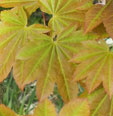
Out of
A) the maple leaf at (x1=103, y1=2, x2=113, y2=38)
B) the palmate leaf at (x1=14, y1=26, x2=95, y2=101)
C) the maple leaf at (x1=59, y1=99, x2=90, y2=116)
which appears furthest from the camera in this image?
the palmate leaf at (x1=14, y1=26, x2=95, y2=101)

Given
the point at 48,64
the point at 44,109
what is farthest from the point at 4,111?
the point at 48,64

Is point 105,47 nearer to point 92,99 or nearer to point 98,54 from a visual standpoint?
point 98,54

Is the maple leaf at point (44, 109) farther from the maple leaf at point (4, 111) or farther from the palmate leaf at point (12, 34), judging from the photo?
the palmate leaf at point (12, 34)

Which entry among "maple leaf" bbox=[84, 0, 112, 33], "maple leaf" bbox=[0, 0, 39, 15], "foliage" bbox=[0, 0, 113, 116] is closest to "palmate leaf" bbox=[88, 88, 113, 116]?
"foliage" bbox=[0, 0, 113, 116]

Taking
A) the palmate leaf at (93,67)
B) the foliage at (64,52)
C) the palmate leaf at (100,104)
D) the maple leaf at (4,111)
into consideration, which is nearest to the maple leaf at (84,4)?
the foliage at (64,52)

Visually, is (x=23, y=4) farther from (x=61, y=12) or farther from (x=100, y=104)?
(x=100, y=104)

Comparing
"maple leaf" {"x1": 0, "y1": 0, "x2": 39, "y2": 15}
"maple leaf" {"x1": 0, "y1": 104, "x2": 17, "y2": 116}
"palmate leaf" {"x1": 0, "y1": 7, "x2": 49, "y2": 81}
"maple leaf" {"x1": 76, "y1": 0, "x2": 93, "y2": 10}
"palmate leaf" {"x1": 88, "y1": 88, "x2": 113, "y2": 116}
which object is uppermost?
"maple leaf" {"x1": 0, "y1": 0, "x2": 39, "y2": 15}

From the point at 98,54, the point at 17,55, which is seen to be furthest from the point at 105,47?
the point at 17,55

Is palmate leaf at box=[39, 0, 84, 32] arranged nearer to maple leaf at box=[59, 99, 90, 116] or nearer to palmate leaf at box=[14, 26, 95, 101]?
palmate leaf at box=[14, 26, 95, 101]

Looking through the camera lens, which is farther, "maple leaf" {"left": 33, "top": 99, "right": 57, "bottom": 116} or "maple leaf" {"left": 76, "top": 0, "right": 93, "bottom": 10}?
"maple leaf" {"left": 76, "top": 0, "right": 93, "bottom": 10}
